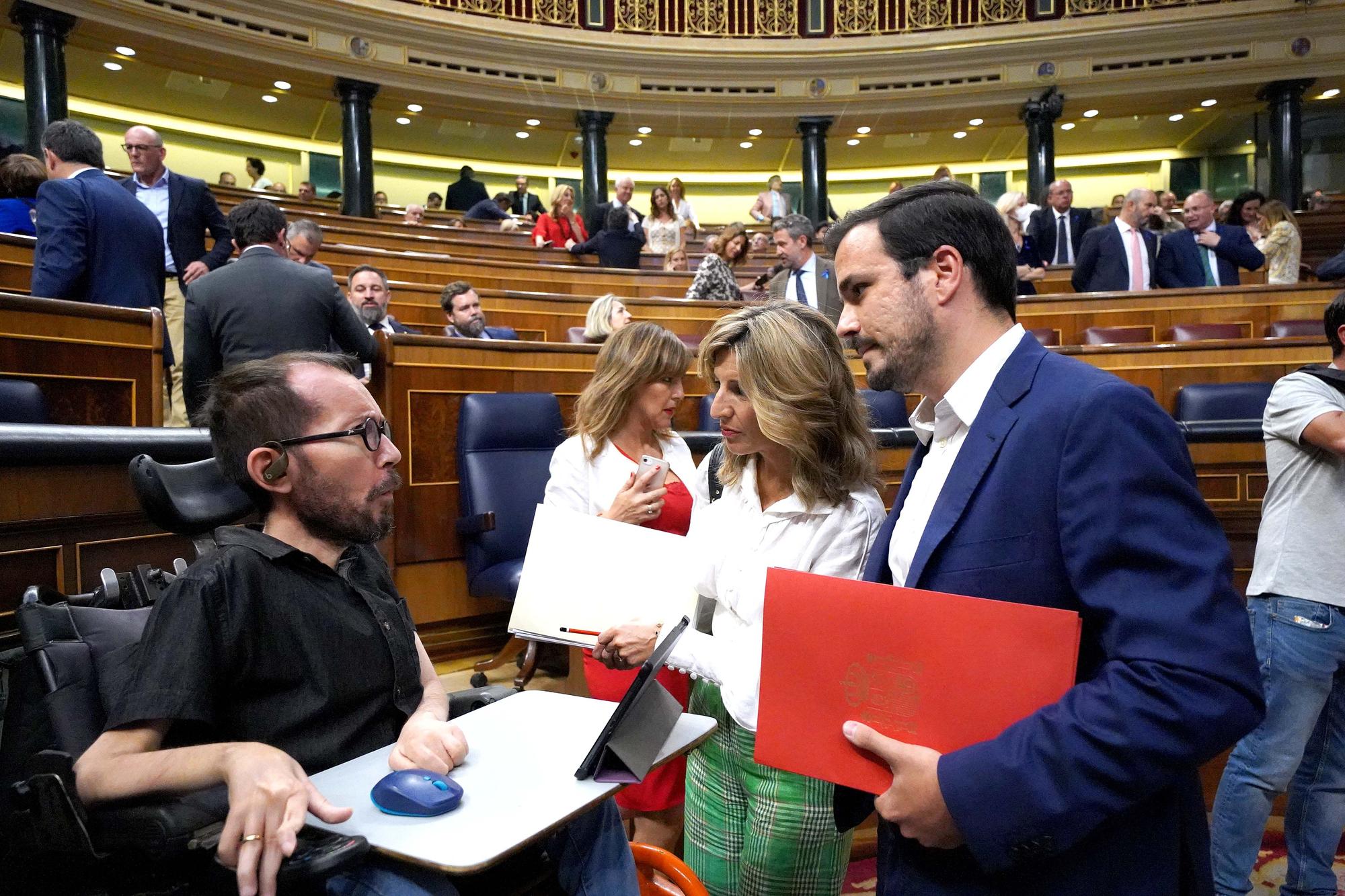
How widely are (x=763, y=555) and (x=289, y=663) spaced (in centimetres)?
67

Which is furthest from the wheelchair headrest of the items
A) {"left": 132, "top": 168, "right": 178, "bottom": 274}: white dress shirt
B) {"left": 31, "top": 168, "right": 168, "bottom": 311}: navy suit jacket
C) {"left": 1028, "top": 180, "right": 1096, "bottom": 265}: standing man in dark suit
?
{"left": 1028, "top": 180, "right": 1096, "bottom": 265}: standing man in dark suit

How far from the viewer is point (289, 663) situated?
1.08 metres

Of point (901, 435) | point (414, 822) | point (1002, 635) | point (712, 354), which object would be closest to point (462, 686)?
point (901, 435)

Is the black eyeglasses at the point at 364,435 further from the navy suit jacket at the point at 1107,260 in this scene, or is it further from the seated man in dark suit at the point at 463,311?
the navy suit jacket at the point at 1107,260

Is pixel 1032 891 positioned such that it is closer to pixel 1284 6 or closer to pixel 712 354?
pixel 712 354

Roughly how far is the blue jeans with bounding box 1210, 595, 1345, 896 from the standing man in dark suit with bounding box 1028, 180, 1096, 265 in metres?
5.62

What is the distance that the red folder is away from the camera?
0.79 metres

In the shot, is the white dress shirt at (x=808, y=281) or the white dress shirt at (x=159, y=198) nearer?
the white dress shirt at (x=159, y=198)

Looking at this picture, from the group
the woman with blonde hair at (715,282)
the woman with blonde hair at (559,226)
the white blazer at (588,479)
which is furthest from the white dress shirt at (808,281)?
the woman with blonde hair at (559,226)

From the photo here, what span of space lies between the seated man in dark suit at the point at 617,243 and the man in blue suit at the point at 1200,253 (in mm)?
3598

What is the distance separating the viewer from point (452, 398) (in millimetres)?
3330

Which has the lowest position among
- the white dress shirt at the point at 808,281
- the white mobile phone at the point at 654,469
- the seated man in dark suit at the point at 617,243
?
the white mobile phone at the point at 654,469

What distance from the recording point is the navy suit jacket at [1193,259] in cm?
559

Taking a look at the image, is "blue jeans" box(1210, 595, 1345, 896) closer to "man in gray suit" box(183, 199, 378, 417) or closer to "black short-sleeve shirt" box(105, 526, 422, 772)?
"black short-sleeve shirt" box(105, 526, 422, 772)
